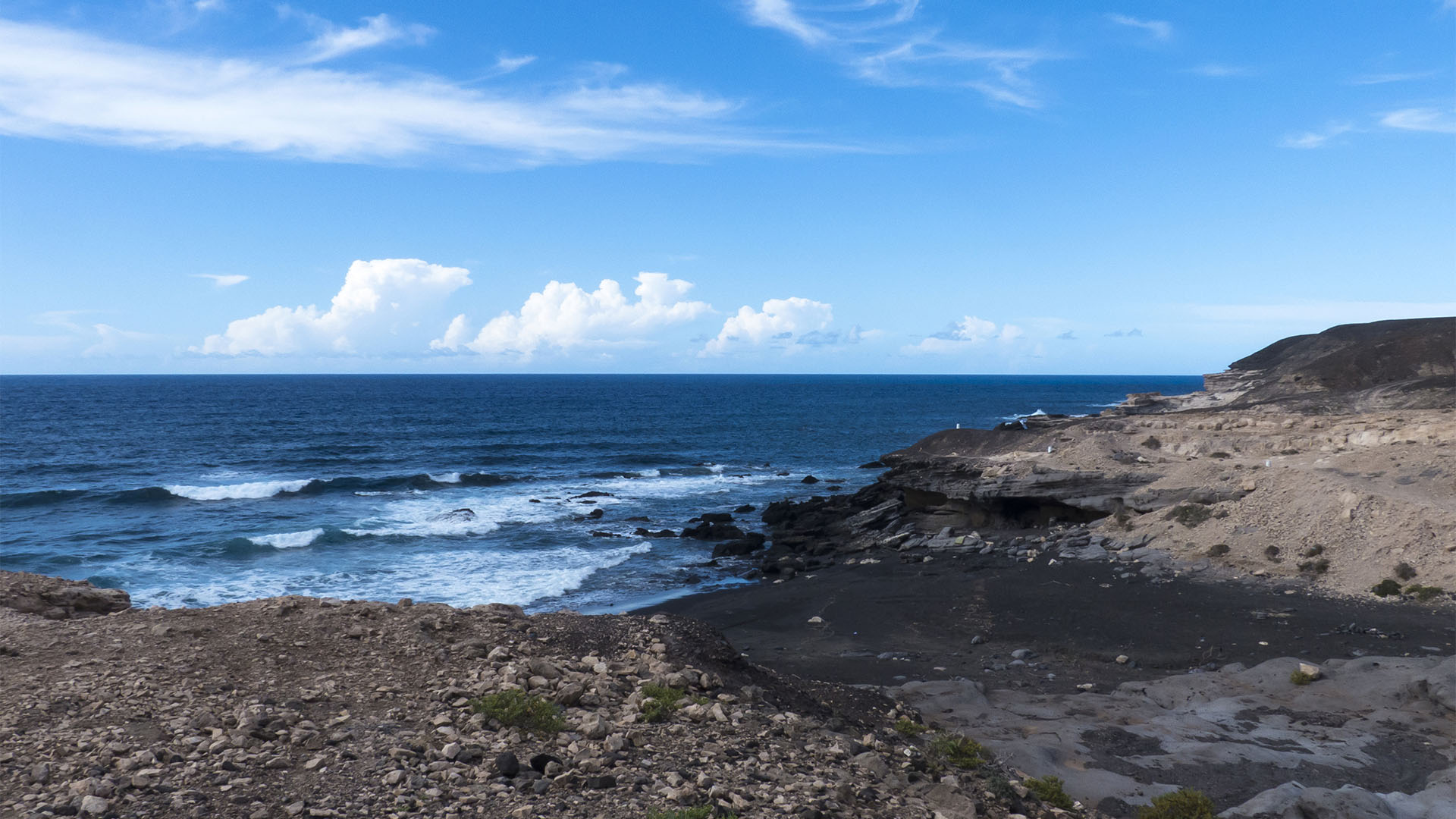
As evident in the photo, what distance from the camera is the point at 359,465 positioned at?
54875 millimetres

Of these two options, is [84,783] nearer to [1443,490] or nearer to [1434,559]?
[1434,559]

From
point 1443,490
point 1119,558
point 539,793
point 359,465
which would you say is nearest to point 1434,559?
point 1443,490

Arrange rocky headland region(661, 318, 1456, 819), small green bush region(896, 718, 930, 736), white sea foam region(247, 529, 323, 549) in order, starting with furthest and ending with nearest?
white sea foam region(247, 529, 323, 549) < rocky headland region(661, 318, 1456, 819) < small green bush region(896, 718, 930, 736)

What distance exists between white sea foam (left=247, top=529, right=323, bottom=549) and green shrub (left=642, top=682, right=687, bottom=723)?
91.3 feet

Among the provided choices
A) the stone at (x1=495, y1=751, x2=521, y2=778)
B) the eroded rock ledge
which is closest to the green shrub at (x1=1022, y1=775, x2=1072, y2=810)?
the eroded rock ledge

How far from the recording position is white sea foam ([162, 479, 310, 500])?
42.5 meters

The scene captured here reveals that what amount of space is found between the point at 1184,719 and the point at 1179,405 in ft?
196

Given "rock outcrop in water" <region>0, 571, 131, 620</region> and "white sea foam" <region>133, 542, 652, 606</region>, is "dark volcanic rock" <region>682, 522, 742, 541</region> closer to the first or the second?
"white sea foam" <region>133, 542, 652, 606</region>

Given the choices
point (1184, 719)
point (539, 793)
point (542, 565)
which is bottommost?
point (542, 565)

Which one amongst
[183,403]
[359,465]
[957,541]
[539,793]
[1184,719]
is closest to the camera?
[539,793]

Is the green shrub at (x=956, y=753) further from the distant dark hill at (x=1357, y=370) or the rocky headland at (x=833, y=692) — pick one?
the distant dark hill at (x=1357, y=370)

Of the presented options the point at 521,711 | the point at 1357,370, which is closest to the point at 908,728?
the point at 521,711

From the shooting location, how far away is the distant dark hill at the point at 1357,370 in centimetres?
4144

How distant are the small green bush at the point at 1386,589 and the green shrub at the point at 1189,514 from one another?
209 inches
